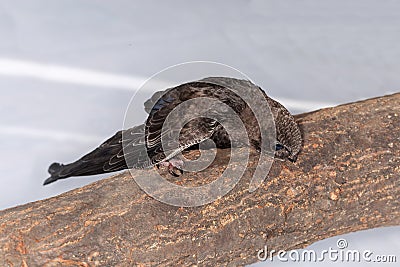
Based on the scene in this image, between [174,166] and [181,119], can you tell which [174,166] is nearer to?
[174,166]

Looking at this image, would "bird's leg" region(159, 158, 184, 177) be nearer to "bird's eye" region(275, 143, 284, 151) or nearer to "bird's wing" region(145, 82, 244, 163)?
"bird's wing" region(145, 82, 244, 163)

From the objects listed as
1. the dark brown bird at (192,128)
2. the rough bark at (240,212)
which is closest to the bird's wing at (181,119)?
the dark brown bird at (192,128)

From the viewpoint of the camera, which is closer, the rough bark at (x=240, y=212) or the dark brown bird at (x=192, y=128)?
the rough bark at (x=240, y=212)

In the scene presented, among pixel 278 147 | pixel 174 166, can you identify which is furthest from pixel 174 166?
pixel 278 147

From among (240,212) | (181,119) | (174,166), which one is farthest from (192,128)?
(240,212)

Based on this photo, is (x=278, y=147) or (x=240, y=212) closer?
(x=240, y=212)

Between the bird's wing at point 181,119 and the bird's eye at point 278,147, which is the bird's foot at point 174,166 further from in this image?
the bird's eye at point 278,147

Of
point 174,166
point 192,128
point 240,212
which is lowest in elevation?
point 240,212

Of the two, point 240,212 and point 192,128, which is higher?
point 192,128
